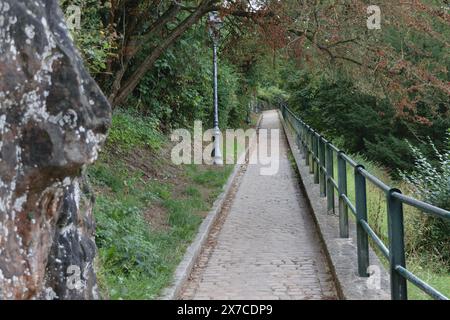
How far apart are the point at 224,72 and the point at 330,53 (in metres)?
14.4

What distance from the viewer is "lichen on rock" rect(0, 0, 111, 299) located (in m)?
3.51

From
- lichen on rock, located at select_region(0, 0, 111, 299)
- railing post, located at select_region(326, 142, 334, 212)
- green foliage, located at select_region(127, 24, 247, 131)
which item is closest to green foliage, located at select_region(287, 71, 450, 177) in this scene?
green foliage, located at select_region(127, 24, 247, 131)

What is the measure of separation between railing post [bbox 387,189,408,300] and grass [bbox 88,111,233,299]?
2301mm

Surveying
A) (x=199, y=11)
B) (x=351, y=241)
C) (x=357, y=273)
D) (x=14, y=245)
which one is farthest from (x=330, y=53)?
(x=14, y=245)

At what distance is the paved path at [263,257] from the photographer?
6.42 m

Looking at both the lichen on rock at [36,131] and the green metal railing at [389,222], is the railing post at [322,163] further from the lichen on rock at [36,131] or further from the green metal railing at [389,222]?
the lichen on rock at [36,131]

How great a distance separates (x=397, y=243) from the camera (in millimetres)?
4539

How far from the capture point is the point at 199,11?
10.7m

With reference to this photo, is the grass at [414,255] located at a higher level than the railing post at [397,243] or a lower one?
lower

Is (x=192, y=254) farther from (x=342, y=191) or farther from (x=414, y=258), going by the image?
(x=414, y=258)

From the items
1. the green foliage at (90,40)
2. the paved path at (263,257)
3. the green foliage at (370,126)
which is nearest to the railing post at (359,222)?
the paved path at (263,257)

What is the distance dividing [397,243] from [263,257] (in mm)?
3515

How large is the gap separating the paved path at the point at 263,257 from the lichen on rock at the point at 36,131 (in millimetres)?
2841

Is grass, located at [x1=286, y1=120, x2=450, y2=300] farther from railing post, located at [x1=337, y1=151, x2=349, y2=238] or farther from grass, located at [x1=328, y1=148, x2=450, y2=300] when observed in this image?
railing post, located at [x1=337, y1=151, x2=349, y2=238]
